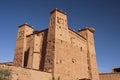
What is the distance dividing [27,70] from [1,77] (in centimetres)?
289

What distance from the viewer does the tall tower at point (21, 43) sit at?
27.4m

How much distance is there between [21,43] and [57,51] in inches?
285

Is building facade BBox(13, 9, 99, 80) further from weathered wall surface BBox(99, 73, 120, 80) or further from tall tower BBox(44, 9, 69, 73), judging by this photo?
weathered wall surface BBox(99, 73, 120, 80)

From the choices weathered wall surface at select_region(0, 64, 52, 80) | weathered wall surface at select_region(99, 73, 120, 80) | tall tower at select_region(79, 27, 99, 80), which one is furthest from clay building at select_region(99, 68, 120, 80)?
weathered wall surface at select_region(0, 64, 52, 80)

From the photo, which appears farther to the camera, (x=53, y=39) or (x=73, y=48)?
(x=73, y=48)

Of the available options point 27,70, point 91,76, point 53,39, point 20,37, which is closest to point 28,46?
point 20,37

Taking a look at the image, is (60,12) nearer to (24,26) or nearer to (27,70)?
(24,26)

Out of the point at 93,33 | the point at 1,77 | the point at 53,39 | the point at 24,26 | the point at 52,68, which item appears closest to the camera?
the point at 1,77

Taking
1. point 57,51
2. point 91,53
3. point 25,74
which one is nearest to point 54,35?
point 57,51

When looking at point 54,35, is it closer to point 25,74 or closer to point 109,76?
point 25,74

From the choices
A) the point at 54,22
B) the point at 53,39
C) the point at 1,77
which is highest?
the point at 54,22

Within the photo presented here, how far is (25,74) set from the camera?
19.4 metres

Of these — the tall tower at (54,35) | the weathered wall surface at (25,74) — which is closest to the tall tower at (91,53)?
the tall tower at (54,35)

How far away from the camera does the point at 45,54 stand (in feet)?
81.2
